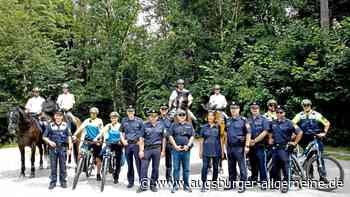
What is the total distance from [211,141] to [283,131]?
1.48 metres

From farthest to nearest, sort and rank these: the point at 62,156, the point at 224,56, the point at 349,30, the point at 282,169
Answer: the point at 224,56 < the point at 349,30 < the point at 62,156 < the point at 282,169

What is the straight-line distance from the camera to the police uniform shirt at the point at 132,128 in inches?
367

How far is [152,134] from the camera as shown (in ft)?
29.9

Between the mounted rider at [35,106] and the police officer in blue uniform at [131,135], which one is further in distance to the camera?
the mounted rider at [35,106]

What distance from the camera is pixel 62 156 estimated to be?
9703mm

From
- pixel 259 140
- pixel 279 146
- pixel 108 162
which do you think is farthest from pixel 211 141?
pixel 108 162

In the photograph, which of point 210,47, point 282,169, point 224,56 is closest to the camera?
point 282,169

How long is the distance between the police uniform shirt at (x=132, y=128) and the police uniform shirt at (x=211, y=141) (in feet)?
4.47

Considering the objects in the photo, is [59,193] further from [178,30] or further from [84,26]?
[84,26]

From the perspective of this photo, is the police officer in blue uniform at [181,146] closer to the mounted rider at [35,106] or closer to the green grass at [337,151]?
the mounted rider at [35,106]

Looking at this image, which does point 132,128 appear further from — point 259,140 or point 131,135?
point 259,140

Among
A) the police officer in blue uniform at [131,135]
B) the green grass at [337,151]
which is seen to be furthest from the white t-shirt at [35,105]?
the green grass at [337,151]

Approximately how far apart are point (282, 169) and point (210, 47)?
1687 cm

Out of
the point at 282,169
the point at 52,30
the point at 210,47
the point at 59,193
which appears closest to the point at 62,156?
the point at 59,193
